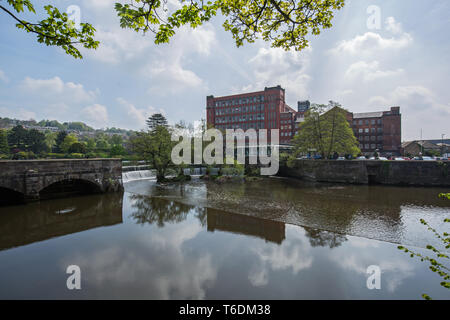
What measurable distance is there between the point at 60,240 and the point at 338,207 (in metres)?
14.4

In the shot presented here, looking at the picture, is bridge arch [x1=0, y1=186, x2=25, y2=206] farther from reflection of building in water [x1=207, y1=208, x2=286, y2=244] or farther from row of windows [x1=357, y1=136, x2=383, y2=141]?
row of windows [x1=357, y1=136, x2=383, y2=141]

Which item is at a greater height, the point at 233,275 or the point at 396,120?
the point at 396,120

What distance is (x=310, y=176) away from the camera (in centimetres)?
2803

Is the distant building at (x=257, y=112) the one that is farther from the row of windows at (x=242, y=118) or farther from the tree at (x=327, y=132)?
the tree at (x=327, y=132)

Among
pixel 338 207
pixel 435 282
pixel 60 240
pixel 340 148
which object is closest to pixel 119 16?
pixel 60 240

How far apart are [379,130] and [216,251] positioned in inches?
2942

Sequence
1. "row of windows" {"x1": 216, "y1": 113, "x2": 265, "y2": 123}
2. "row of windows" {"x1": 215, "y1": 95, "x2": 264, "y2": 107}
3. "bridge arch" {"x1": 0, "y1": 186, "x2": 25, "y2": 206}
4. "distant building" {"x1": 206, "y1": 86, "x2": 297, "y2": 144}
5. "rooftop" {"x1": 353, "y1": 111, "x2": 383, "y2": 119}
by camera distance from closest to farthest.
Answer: "bridge arch" {"x1": 0, "y1": 186, "x2": 25, "y2": 206}, "rooftop" {"x1": 353, "y1": 111, "x2": 383, "y2": 119}, "distant building" {"x1": 206, "y1": 86, "x2": 297, "y2": 144}, "row of windows" {"x1": 216, "y1": 113, "x2": 265, "y2": 123}, "row of windows" {"x1": 215, "y1": 95, "x2": 264, "y2": 107}

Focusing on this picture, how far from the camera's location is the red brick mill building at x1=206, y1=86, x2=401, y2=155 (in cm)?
6331

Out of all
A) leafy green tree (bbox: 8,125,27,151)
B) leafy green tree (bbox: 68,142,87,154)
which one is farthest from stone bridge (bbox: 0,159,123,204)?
leafy green tree (bbox: 8,125,27,151)

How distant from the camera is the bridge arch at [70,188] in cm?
1623

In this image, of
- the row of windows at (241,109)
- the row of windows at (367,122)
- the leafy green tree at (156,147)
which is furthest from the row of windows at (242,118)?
the leafy green tree at (156,147)

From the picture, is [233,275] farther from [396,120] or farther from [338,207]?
[396,120]

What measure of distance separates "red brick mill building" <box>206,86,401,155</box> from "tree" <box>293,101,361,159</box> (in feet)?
119
